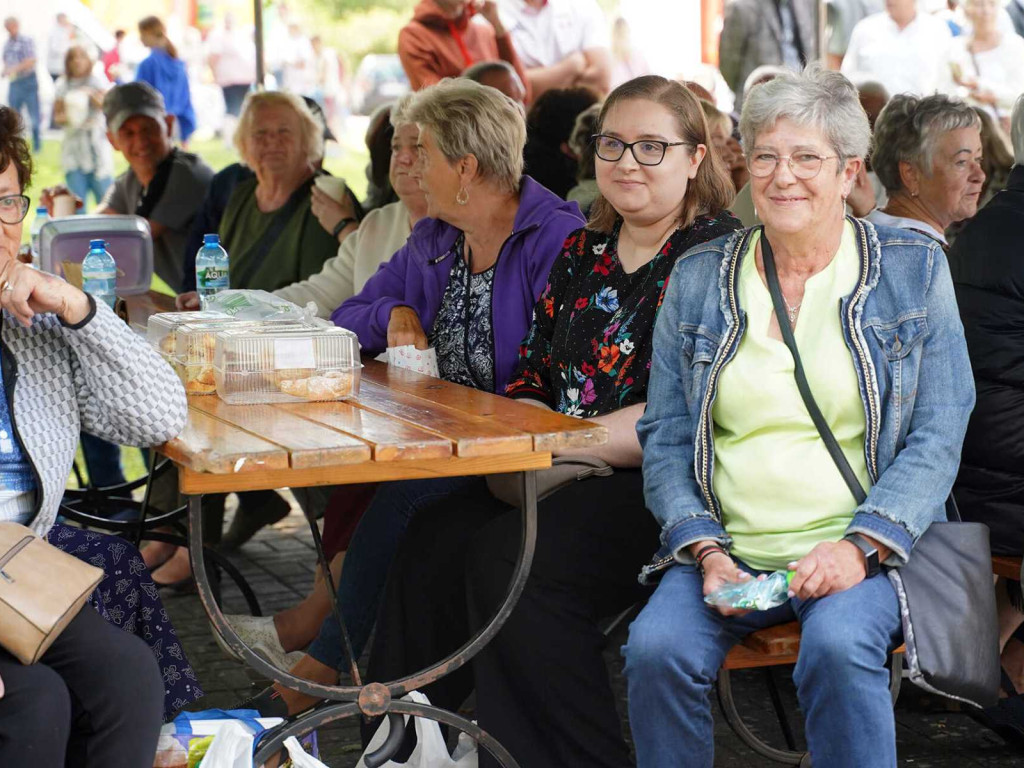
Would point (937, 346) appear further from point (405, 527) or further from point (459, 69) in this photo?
point (459, 69)

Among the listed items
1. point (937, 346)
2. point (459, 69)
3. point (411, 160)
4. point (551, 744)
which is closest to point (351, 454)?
point (551, 744)

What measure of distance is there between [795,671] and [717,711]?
1281 millimetres

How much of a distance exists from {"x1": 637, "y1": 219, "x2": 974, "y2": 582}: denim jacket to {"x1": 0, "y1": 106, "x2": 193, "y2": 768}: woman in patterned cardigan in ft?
3.04

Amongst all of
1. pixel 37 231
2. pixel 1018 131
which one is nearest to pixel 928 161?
pixel 1018 131

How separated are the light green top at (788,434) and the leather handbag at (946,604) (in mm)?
27

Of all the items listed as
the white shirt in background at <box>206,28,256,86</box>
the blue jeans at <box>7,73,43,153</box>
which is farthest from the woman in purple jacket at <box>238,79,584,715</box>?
the blue jeans at <box>7,73,43,153</box>

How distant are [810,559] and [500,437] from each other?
1.89ft

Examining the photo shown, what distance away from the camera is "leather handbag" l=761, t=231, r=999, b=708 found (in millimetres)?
2371

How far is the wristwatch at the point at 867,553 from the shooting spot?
2.40 meters

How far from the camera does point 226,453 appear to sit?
2213 millimetres

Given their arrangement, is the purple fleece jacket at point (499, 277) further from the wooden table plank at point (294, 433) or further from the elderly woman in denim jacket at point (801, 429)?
the wooden table plank at point (294, 433)

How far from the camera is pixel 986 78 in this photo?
6.64m

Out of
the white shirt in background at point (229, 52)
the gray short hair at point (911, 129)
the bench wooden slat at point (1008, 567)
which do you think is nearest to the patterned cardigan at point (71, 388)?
the bench wooden slat at point (1008, 567)

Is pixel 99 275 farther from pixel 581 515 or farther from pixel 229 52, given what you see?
pixel 229 52
